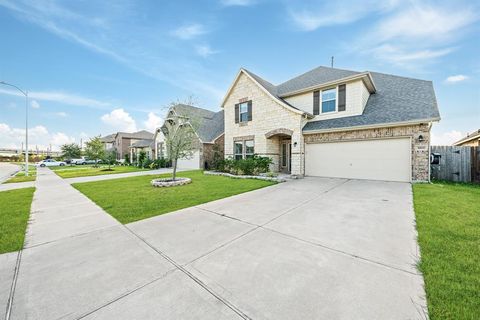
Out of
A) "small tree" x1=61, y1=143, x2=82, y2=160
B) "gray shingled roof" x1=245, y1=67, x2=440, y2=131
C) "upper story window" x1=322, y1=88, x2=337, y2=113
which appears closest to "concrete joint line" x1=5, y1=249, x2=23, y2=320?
"gray shingled roof" x1=245, y1=67, x2=440, y2=131

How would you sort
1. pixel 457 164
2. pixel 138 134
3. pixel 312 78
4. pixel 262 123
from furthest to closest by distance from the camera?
1. pixel 138 134
2. pixel 312 78
3. pixel 262 123
4. pixel 457 164

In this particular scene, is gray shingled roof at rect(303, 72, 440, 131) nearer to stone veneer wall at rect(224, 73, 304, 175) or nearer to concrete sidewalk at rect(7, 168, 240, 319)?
stone veneer wall at rect(224, 73, 304, 175)

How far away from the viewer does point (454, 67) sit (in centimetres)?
1223

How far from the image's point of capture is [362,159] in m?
11.0

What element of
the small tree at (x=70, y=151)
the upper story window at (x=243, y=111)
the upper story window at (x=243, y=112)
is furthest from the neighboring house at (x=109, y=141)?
the upper story window at (x=243, y=111)

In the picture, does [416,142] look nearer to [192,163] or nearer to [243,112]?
[243,112]

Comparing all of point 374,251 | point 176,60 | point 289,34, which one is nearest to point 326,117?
point 289,34

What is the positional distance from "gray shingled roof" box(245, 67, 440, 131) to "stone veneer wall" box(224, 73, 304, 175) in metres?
1.14

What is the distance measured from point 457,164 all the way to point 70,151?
57.6m

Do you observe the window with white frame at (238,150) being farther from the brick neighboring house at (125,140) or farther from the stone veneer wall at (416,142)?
the brick neighboring house at (125,140)

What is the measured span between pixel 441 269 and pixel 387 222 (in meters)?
2.05

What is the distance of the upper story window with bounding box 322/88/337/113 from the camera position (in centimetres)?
1249

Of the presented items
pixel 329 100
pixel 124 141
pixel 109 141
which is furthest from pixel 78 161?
pixel 329 100

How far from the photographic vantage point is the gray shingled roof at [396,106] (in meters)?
9.84
